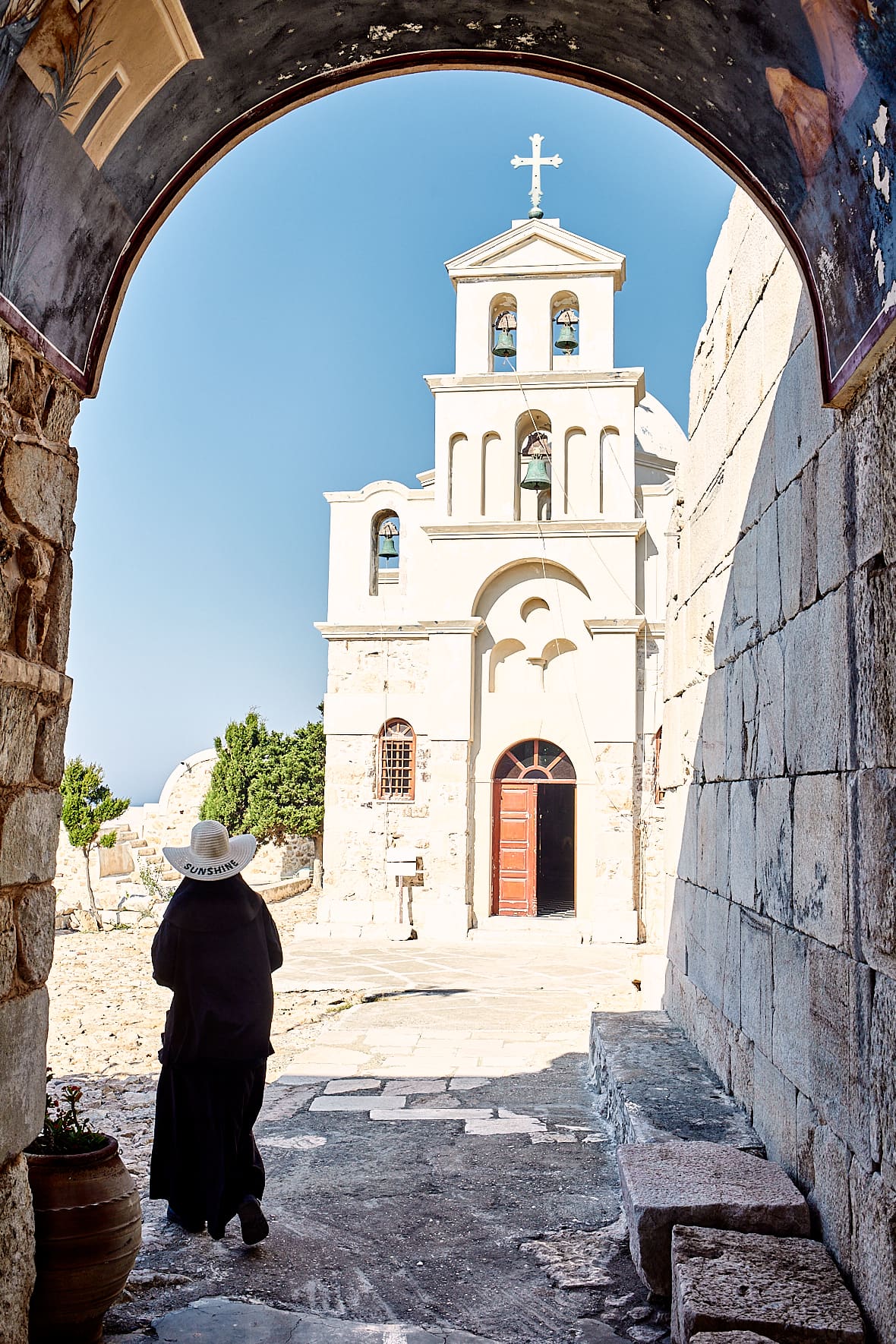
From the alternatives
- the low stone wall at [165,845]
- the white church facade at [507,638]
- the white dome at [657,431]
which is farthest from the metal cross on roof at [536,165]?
the low stone wall at [165,845]

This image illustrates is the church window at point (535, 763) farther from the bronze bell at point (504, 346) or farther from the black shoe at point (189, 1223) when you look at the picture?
the black shoe at point (189, 1223)

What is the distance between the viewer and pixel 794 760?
4160 millimetres

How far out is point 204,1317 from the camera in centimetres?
352

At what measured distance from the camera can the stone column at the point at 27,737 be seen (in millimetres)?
3166

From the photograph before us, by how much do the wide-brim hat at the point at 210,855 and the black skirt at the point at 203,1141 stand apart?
0.73m

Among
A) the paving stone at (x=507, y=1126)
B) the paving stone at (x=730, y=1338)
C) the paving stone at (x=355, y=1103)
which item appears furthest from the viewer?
the paving stone at (x=355, y=1103)

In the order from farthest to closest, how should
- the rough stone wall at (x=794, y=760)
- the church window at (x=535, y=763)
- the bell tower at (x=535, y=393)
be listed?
1. the bell tower at (x=535, y=393)
2. the church window at (x=535, y=763)
3. the rough stone wall at (x=794, y=760)

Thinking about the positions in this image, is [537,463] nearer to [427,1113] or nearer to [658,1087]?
[427,1113]

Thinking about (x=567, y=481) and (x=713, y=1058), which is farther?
(x=567, y=481)

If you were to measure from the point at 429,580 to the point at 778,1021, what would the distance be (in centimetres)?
1387

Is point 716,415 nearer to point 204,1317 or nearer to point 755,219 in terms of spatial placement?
point 755,219

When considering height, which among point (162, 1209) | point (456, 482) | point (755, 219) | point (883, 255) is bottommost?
point (162, 1209)

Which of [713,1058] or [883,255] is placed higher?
[883,255]

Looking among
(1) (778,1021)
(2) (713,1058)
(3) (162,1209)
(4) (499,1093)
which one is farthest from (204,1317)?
(4) (499,1093)
